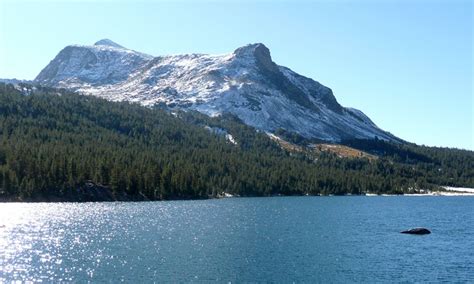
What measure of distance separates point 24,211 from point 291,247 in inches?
3688

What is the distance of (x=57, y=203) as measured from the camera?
641 ft

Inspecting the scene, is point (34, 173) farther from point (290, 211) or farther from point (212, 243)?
point (212, 243)

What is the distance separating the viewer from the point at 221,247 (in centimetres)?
10844

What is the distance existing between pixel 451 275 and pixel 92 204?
142510 mm

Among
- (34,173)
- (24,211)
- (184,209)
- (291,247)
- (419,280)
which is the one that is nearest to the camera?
(419,280)

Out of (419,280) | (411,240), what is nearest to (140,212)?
(411,240)

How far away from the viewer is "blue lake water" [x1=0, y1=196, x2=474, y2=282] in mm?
83812

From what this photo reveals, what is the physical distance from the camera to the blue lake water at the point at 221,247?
8381cm

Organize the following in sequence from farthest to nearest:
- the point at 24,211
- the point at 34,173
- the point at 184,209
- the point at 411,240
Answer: the point at 34,173
the point at 184,209
the point at 24,211
the point at 411,240

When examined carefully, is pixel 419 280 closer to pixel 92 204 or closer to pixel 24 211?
pixel 24 211

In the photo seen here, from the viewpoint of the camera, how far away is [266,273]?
279 ft

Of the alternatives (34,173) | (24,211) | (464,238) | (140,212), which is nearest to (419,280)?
(464,238)

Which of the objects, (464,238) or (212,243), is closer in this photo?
(212,243)

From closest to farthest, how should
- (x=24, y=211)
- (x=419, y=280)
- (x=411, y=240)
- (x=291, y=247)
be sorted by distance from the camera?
1. (x=419, y=280)
2. (x=291, y=247)
3. (x=411, y=240)
4. (x=24, y=211)
